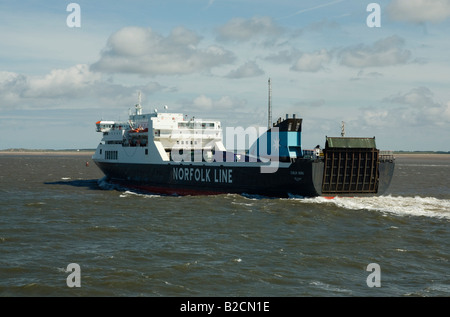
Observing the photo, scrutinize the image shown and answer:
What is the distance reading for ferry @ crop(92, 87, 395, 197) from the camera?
36031mm

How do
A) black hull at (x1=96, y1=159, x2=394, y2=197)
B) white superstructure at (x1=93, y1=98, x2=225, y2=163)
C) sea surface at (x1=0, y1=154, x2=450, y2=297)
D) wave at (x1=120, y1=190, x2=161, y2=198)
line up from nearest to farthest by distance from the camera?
sea surface at (x1=0, y1=154, x2=450, y2=297) < black hull at (x1=96, y1=159, x2=394, y2=197) < wave at (x1=120, y1=190, x2=161, y2=198) < white superstructure at (x1=93, y1=98, x2=225, y2=163)

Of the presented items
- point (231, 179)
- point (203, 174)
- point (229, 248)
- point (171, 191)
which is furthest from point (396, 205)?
point (171, 191)

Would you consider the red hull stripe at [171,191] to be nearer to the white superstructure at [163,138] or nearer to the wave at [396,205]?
the white superstructure at [163,138]

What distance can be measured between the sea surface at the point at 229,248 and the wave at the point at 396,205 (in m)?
0.09

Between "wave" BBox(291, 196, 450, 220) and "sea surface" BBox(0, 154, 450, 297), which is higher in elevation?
"wave" BBox(291, 196, 450, 220)

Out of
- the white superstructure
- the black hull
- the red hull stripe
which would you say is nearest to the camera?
the black hull

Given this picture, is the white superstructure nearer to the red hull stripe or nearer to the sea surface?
the red hull stripe

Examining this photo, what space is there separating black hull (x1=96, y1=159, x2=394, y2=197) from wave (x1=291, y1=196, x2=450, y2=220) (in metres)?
0.65

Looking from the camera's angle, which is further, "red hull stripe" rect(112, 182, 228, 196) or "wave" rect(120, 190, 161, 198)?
"wave" rect(120, 190, 161, 198)

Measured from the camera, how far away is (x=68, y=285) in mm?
16281

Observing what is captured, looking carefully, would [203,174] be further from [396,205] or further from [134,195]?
[396,205]

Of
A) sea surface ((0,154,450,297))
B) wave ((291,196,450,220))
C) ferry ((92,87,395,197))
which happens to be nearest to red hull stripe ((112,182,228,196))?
ferry ((92,87,395,197))
